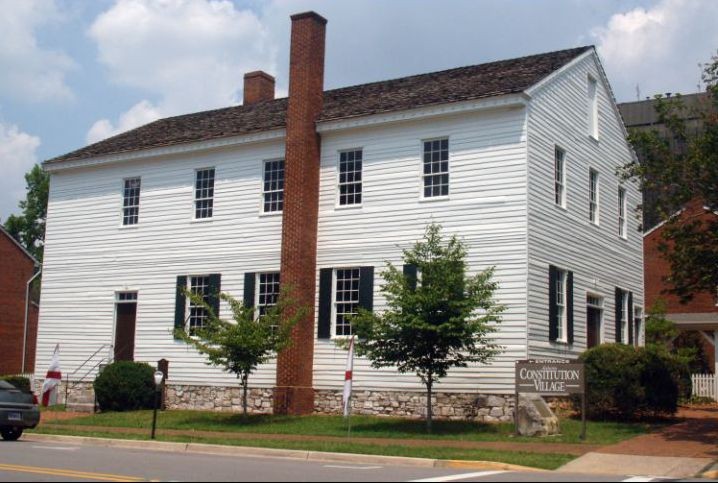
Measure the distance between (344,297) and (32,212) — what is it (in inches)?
1829

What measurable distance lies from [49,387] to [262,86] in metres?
13.8

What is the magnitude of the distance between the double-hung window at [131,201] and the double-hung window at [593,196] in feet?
46.7

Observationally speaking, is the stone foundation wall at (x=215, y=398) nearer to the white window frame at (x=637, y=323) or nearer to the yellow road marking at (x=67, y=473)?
the white window frame at (x=637, y=323)

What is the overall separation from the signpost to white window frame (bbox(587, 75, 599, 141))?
10254 millimetres

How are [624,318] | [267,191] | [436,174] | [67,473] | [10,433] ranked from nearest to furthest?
[67,473]
[10,433]
[436,174]
[267,191]
[624,318]

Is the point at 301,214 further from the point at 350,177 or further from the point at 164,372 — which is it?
the point at 164,372

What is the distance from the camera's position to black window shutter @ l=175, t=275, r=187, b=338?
2744 cm

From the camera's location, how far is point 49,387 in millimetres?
24938

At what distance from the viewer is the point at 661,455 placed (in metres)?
16.1

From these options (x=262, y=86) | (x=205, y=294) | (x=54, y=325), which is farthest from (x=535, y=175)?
(x=54, y=325)

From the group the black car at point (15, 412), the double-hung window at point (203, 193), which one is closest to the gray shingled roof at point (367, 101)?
the double-hung window at point (203, 193)

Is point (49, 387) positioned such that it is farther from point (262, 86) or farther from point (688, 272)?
point (688, 272)

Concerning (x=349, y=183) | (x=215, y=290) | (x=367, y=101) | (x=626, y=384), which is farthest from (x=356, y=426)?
(x=367, y=101)

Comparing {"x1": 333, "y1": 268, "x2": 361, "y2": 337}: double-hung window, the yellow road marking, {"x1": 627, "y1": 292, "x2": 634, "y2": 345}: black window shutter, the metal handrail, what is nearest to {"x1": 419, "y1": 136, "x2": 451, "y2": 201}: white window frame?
{"x1": 333, "y1": 268, "x2": 361, "y2": 337}: double-hung window
